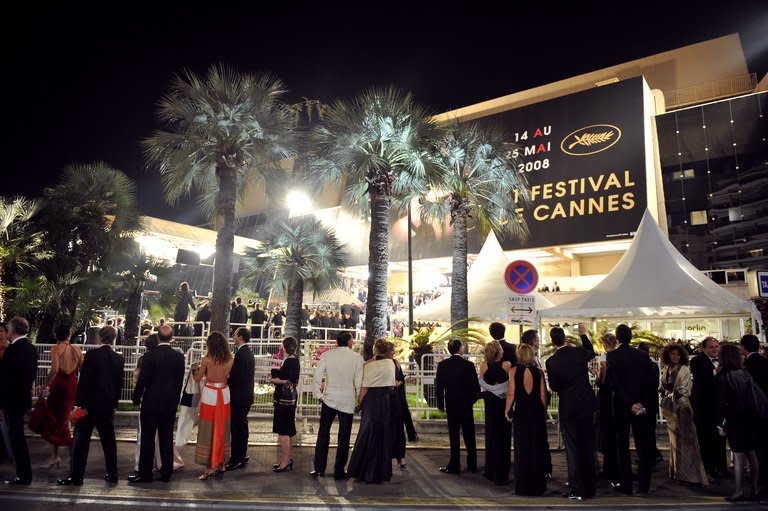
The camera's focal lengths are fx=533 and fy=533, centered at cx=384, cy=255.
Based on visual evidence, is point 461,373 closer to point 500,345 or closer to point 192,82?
point 500,345

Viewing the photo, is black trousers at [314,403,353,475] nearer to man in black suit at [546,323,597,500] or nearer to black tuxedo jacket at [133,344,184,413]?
black tuxedo jacket at [133,344,184,413]

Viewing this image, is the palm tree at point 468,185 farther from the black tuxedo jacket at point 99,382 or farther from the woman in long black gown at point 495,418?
the black tuxedo jacket at point 99,382

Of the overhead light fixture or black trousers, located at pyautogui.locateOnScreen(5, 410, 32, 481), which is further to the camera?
the overhead light fixture

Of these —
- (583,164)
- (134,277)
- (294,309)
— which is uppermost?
(583,164)

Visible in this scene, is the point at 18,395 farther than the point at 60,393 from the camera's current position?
No

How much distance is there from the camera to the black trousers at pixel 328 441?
688 cm

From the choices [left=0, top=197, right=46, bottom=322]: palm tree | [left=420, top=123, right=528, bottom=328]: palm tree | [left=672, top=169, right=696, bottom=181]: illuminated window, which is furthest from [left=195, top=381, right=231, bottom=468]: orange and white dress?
[left=672, top=169, right=696, bottom=181]: illuminated window

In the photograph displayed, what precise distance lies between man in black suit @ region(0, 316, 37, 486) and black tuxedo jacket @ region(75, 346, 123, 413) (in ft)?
1.84

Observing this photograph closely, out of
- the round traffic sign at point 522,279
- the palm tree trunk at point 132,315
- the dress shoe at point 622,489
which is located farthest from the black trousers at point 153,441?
the palm tree trunk at point 132,315

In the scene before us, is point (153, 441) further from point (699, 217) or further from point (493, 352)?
point (699, 217)

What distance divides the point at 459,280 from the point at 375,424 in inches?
400

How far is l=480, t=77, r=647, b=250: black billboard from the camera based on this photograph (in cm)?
2844

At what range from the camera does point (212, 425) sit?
6633mm

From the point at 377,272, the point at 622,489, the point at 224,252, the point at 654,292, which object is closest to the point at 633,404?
the point at 622,489
